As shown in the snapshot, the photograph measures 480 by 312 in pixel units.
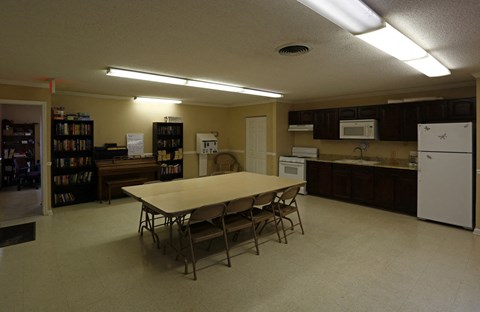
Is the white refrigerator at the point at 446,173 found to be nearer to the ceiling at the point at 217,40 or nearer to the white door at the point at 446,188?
the white door at the point at 446,188

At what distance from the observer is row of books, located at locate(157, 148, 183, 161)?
695 centimetres

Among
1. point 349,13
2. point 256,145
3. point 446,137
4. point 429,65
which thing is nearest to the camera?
point 349,13

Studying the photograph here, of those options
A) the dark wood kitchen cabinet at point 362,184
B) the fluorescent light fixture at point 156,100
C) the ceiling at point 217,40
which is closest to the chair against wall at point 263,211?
the ceiling at point 217,40

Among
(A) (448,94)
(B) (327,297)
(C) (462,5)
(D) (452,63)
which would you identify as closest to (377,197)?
(A) (448,94)

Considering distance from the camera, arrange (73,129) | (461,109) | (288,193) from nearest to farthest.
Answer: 1. (288,193)
2. (461,109)
3. (73,129)

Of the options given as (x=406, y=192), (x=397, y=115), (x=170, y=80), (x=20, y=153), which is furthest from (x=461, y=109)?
(x=20, y=153)

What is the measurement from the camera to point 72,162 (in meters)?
5.60

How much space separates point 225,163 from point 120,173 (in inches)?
128

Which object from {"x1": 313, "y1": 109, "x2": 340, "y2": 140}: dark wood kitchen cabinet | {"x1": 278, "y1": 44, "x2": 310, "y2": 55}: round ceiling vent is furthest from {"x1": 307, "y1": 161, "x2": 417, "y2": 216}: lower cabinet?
{"x1": 278, "y1": 44, "x2": 310, "y2": 55}: round ceiling vent

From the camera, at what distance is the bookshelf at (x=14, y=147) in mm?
7340

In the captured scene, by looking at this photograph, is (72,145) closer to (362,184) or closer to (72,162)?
(72,162)

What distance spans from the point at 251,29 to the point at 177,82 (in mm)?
2369

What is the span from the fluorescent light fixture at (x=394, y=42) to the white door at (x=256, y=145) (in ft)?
15.0

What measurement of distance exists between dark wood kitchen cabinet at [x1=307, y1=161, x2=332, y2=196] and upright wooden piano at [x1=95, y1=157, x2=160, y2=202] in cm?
366
